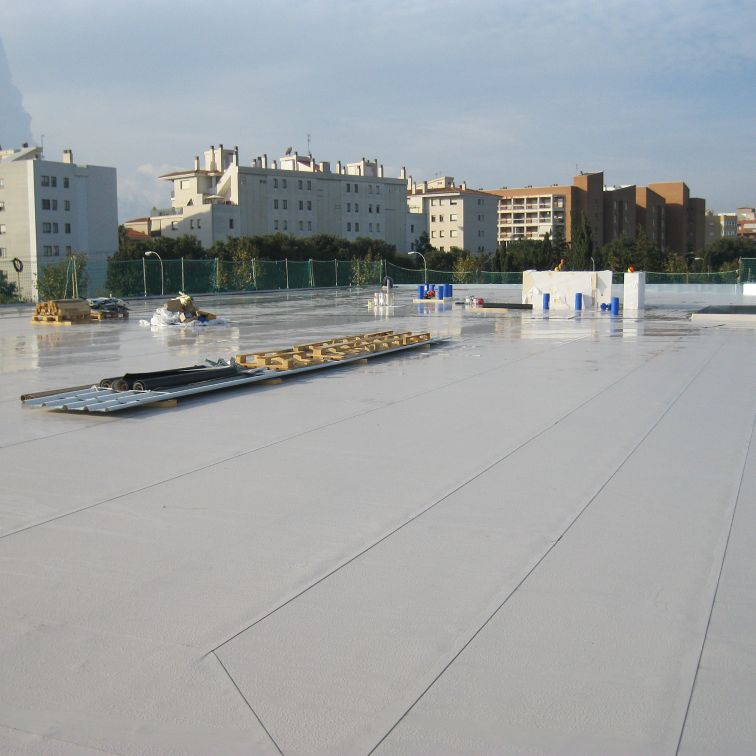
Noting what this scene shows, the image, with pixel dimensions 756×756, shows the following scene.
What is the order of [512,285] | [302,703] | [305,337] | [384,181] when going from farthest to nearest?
[384,181], [512,285], [305,337], [302,703]

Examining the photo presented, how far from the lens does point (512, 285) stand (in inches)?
2438

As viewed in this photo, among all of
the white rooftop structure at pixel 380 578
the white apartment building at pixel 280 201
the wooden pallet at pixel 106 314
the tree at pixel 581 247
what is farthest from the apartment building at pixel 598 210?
the white rooftop structure at pixel 380 578

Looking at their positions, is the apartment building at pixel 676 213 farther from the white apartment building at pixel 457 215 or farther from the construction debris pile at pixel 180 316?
the construction debris pile at pixel 180 316

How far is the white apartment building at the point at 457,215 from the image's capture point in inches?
5408

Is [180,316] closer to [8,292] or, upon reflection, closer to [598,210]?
[8,292]

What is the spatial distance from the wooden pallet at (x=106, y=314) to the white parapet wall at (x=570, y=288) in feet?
47.8

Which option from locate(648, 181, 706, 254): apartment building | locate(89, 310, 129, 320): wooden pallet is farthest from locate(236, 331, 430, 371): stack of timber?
locate(648, 181, 706, 254): apartment building

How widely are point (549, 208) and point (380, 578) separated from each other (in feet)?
467

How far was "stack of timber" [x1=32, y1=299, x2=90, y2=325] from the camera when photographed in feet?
90.1

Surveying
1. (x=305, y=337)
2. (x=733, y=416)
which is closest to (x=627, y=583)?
(x=733, y=416)

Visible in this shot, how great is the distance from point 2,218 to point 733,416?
99558 millimetres

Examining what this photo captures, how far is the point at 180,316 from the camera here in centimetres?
2586

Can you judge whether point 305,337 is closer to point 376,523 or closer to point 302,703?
point 376,523

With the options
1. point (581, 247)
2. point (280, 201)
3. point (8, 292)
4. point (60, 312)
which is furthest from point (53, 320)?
point (280, 201)
